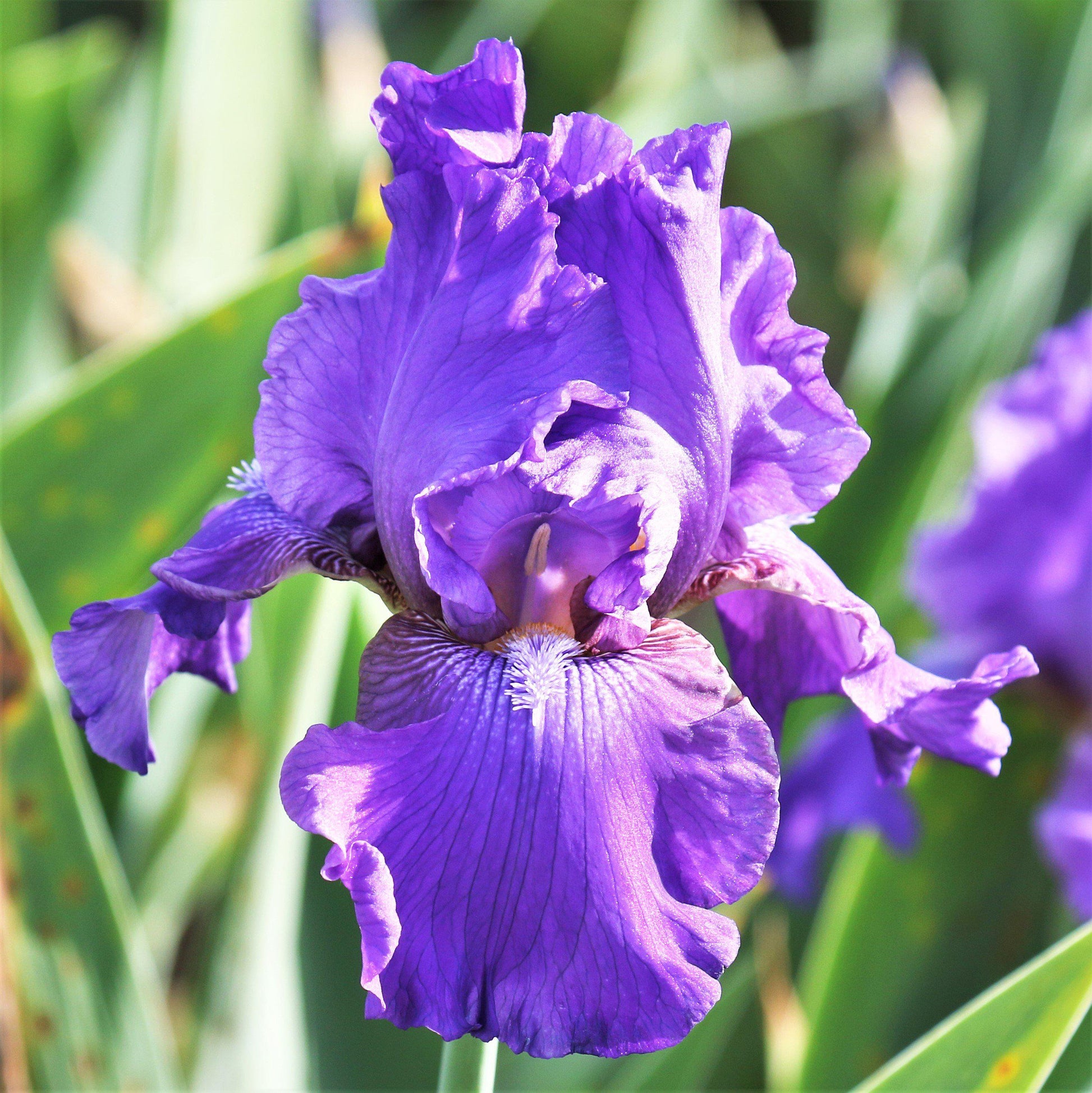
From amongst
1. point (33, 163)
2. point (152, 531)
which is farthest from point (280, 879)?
point (33, 163)

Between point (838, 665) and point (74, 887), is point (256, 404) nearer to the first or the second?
point (74, 887)

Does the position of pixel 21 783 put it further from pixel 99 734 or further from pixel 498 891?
pixel 498 891

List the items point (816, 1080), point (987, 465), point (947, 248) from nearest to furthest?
point (816, 1080) < point (987, 465) < point (947, 248)

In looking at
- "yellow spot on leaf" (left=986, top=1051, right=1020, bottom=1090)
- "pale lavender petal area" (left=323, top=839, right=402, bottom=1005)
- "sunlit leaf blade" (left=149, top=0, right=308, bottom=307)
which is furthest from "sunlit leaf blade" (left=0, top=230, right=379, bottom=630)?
"yellow spot on leaf" (left=986, top=1051, right=1020, bottom=1090)

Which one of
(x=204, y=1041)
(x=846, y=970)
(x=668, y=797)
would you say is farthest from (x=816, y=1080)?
(x=668, y=797)

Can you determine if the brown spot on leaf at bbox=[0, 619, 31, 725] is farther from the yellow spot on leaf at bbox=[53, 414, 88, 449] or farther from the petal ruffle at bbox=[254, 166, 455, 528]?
the petal ruffle at bbox=[254, 166, 455, 528]

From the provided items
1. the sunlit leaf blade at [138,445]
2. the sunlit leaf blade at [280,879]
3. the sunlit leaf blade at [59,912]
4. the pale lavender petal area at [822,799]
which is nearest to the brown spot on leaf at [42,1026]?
the sunlit leaf blade at [59,912]

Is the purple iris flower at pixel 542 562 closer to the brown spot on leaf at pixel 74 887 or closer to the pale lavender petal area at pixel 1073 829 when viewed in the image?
the brown spot on leaf at pixel 74 887
